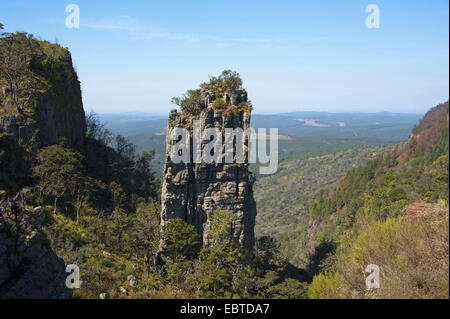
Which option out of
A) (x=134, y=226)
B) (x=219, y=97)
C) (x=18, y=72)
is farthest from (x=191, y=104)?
(x=18, y=72)

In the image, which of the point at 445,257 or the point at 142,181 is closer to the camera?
the point at 445,257

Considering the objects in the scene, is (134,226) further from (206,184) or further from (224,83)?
(224,83)

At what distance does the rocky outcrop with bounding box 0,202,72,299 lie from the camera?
14281 mm

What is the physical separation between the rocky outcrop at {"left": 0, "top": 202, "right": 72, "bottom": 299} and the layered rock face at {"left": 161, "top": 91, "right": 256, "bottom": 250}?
455 inches

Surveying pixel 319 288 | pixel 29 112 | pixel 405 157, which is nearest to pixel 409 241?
pixel 319 288

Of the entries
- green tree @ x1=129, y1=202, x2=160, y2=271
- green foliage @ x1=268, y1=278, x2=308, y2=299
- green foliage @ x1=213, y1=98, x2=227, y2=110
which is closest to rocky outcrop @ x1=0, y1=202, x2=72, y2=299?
green tree @ x1=129, y1=202, x2=160, y2=271

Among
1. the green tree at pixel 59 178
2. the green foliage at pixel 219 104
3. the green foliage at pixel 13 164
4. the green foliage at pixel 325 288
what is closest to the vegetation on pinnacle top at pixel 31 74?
the green foliage at pixel 13 164

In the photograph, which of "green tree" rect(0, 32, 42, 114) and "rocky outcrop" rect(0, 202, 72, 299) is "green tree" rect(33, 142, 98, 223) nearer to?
"green tree" rect(0, 32, 42, 114)

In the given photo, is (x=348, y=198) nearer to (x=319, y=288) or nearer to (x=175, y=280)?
(x=319, y=288)

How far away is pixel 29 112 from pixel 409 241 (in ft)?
128

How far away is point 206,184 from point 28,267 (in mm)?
15372

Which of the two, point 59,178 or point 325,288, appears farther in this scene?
point 59,178

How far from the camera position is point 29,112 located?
109 feet

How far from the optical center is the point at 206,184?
1083 inches
